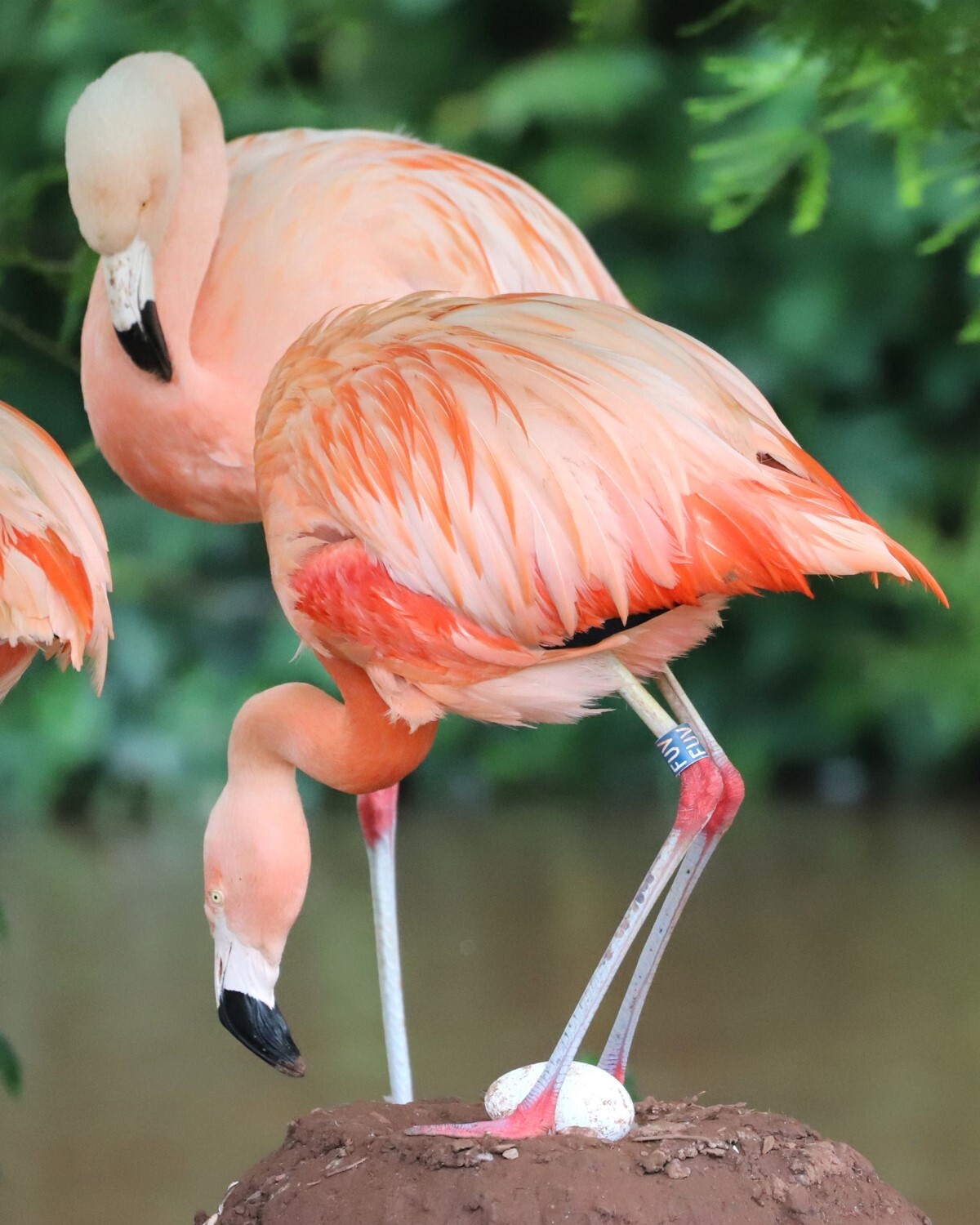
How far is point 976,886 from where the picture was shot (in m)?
4.61

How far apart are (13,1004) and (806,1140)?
265cm

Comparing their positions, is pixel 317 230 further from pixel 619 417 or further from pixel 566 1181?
pixel 566 1181

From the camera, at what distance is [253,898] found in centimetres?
216

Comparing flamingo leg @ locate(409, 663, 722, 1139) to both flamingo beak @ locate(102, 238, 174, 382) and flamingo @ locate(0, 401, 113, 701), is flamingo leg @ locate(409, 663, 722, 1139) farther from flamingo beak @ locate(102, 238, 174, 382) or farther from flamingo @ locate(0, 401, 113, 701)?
flamingo beak @ locate(102, 238, 174, 382)

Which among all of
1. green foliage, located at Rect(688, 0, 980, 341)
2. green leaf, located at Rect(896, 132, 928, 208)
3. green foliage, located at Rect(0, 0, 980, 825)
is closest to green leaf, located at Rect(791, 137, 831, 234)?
green foliage, located at Rect(688, 0, 980, 341)

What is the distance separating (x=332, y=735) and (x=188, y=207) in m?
Answer: 0.96

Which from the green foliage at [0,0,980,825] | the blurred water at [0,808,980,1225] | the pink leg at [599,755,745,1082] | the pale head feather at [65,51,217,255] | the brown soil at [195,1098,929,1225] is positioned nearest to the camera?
the brown soil at [195,1098,929,1225]

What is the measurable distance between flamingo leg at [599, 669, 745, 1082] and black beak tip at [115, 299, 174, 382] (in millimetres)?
919

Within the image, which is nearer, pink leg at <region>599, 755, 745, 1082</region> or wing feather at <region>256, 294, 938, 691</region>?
wing feather at <region>256, 294, 938, 691</region>

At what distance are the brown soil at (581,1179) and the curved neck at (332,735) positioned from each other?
1.43 feet

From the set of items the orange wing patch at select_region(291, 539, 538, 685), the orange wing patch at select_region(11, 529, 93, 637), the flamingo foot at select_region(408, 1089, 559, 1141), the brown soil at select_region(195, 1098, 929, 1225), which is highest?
the orange wing patch at select_region(11, 529, 93, 637)

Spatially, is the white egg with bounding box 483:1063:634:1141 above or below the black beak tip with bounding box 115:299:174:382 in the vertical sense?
below

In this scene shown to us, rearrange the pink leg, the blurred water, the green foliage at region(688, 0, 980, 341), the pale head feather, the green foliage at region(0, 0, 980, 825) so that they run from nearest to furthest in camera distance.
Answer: the pink leg < the green foliage at region(688, 0, 980, 341) < the pale head feather < the blurred water < the green foliage at region(0, 0, 980, 825)

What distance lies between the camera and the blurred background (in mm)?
3967
